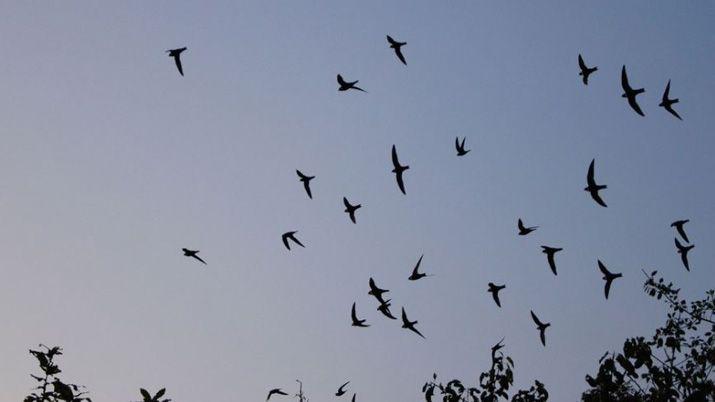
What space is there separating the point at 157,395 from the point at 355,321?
15963 mm

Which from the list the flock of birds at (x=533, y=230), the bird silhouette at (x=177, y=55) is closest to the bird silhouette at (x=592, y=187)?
the flock of birds at (x=533, y=230)

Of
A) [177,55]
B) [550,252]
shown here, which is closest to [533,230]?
[550,252]

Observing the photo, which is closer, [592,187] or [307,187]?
[592,187]

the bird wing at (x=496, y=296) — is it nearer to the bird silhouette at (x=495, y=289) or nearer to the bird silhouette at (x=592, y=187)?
the bird silhouette at (x=495, y=289)

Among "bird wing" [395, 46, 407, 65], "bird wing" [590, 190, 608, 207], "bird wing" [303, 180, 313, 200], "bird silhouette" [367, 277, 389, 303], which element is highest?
"bird wing" [395, 46, 407, 65]

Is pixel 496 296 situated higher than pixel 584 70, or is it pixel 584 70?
pixel 584 70

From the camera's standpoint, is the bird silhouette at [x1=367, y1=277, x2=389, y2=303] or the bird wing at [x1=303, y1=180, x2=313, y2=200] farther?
the bird wing at [x1=303, y1=180, x2=313, y2=200]

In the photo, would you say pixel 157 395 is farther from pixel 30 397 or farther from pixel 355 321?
pixel 355 321

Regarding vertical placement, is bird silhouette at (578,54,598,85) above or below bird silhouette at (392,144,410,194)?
above

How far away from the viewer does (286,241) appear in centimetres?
2562

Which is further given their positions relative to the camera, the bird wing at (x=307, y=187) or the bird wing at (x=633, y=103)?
the bird wing at (x=307, y=187)

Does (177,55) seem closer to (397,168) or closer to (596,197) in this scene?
(397,168)

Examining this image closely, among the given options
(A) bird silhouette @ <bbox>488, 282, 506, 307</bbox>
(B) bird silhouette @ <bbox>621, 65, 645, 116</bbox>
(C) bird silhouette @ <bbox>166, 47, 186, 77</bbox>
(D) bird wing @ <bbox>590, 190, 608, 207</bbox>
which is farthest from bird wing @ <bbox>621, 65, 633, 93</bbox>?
(C) bird silhouette @ <bbox>166, 47, 186, 77</bbox>

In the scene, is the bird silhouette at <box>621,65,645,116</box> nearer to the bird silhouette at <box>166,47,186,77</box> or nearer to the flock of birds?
the flock of birds
